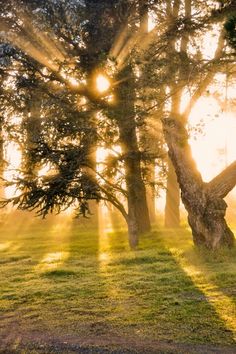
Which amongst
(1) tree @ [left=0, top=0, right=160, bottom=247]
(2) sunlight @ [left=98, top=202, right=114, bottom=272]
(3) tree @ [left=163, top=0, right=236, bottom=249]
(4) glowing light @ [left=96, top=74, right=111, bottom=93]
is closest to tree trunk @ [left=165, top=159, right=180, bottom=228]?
(2) sunlight @ [left=98, top=202, right=114, bottom=272]

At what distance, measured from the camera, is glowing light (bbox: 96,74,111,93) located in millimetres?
19467

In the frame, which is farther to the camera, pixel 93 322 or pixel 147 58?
pixel 147 58

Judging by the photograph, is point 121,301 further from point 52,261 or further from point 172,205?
point 172,205

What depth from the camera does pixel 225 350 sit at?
8211mm

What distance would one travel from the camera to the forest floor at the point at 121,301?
352 inches

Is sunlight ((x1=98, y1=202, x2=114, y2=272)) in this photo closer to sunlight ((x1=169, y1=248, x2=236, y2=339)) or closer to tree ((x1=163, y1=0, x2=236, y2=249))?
sunlight ((x1=169, y1=248, x2=236, y2=339))

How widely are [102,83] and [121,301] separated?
11352 millimetres

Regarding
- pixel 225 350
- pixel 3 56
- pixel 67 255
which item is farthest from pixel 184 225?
pixel 225 350

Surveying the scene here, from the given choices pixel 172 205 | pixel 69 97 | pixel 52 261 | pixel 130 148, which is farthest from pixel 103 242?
pixel 69 97

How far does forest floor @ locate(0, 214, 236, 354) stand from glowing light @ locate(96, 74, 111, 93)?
6789mm

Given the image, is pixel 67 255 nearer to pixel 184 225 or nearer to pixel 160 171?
pixel 160 171

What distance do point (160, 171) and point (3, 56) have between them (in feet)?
29.6

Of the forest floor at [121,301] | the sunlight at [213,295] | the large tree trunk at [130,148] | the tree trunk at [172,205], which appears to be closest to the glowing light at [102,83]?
the large tree trunk at [130,148]

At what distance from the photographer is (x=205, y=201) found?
19484 millimetres
